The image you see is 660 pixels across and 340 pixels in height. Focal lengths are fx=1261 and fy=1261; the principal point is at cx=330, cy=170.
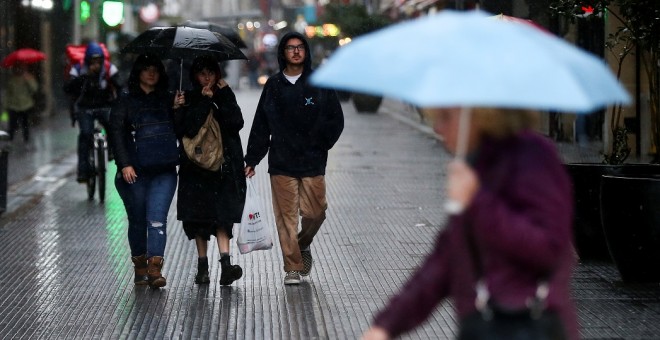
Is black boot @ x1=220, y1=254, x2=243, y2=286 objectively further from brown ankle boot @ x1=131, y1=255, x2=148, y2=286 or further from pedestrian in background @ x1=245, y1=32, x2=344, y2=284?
brown ankle boot @ x1=131, y1=255, x2=148, y2=286

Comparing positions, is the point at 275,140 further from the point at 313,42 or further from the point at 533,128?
the point at 313,42

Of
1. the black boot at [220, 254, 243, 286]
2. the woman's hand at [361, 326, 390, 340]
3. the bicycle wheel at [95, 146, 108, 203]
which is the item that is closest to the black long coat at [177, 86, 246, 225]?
the black boot at [220, 254, 243, 286]

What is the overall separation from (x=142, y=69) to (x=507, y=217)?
579cm

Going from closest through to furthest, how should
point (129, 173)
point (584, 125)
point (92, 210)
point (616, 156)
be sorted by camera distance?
point (129, 173) → point (616, 156) → point (92, 210) → point (584, 125)

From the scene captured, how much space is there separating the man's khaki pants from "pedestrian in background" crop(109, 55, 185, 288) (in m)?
0.76

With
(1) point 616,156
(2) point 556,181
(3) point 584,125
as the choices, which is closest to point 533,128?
(2) point 556,181

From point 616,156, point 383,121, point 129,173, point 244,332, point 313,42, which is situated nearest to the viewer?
point 244,332

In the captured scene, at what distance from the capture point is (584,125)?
2297 centimetres

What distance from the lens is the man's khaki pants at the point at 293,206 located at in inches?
349

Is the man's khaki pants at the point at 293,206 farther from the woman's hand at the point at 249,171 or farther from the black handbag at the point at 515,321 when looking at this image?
the black handbag at the point at 515,321

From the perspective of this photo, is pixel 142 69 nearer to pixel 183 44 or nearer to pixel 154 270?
pixel 183 44

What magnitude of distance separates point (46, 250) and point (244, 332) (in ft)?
12.9

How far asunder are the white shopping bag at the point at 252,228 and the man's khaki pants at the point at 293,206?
13 centimetres

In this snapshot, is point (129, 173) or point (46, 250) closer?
point (129, 173)
